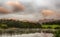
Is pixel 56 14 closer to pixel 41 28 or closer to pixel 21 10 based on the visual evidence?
pixel 41 28

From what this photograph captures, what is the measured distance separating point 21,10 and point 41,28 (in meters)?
0.56

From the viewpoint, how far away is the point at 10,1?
3205 mm

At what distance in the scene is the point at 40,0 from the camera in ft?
10.8

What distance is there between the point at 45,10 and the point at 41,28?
0.38 meters

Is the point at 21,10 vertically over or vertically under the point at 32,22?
over

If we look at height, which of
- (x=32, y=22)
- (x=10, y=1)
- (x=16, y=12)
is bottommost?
(x=32, y=22)

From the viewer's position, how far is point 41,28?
3.22m

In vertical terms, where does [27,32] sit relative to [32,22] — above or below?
below

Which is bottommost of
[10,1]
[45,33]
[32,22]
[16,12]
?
[45,33]

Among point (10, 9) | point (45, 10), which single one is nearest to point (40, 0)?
point (45, 10)

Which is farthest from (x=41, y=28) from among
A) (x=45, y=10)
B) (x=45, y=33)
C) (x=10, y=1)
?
(x=10, y=1)

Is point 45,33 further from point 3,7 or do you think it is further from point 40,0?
point 3,7

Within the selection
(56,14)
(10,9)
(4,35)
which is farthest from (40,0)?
(4,35)

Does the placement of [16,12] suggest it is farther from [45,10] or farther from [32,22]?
[45,10]
